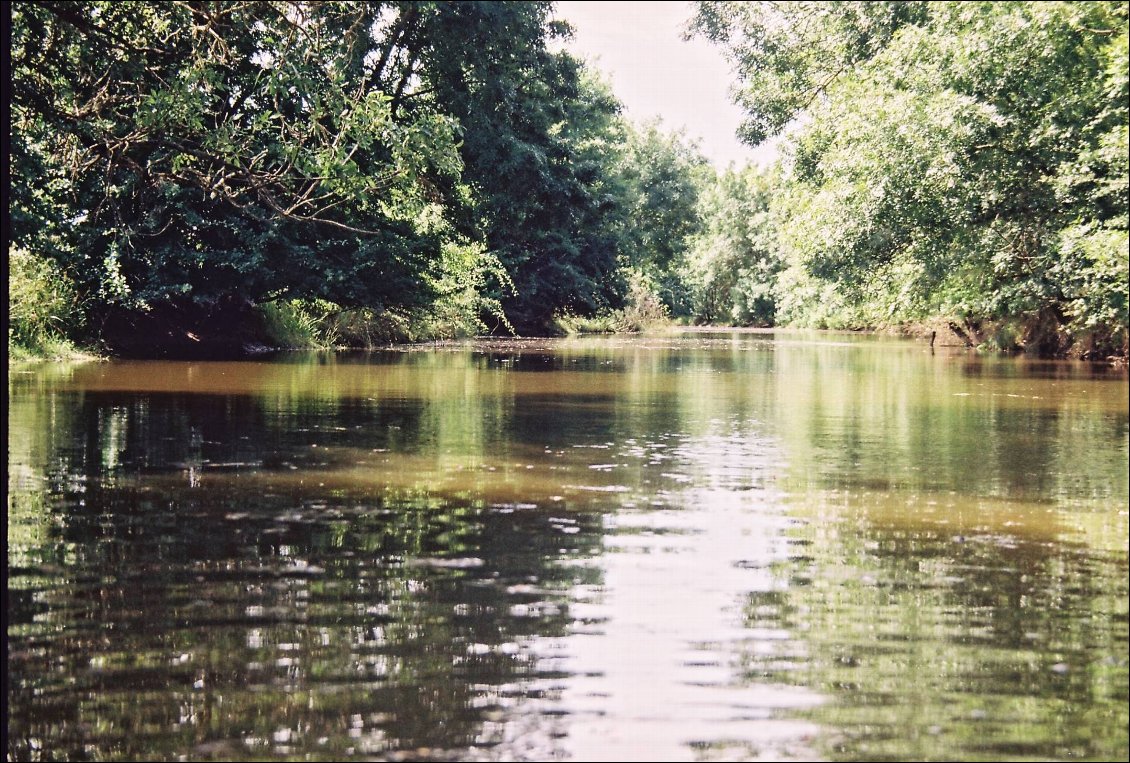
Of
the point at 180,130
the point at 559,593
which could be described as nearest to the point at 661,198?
the point at 180,130

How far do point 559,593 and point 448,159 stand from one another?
12033mm

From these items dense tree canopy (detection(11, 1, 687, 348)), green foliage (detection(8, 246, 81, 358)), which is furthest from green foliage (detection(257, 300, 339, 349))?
green foliage (detection(8, 246, 81, 358))

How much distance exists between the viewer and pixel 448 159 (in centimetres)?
1675

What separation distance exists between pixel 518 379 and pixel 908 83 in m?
11.3

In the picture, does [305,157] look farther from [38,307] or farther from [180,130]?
[38,307]

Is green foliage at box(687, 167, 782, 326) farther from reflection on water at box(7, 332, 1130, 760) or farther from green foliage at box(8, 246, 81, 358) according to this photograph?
reflection on water at box(7, 332, 1130, 760)

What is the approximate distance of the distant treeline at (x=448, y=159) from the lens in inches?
600

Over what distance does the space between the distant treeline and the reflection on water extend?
15.6 feet

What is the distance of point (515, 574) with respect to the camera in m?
5.88

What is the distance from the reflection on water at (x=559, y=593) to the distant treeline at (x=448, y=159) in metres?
4.76

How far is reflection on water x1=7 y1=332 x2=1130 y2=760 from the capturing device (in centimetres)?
380

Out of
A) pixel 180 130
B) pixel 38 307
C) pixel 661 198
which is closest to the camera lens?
pixel 180 130

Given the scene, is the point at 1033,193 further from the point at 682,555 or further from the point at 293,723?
the point at 293,723

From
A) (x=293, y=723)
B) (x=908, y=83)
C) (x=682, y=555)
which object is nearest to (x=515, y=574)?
(x=682, y=555)
